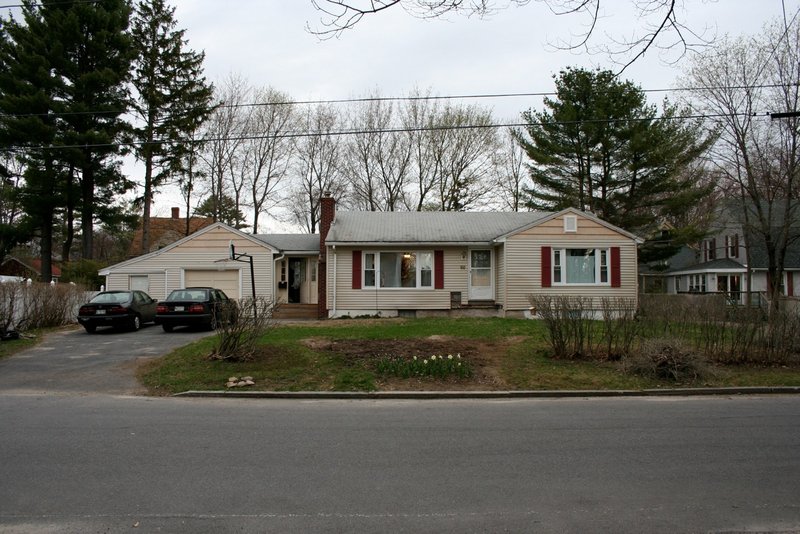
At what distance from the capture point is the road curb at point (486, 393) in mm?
9781

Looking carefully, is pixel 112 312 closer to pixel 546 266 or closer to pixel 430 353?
pixel 430 353

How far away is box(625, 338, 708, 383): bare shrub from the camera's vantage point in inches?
419

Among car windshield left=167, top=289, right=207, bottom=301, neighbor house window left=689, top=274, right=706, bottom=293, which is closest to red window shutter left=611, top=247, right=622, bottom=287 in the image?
car windshield left=167, top=289, right=207, bottom=301

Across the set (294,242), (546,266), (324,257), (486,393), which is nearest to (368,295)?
(324,257)

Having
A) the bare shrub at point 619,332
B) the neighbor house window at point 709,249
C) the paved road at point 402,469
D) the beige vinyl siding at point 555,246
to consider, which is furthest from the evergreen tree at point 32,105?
the neighbor house window at point 709,249

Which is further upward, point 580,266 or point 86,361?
point 580,266

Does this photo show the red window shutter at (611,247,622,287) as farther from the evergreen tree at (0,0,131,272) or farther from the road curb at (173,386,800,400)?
the evergreen tree at (0,0,131,272)

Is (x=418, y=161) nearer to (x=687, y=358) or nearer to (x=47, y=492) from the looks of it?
(x=687, y=358)

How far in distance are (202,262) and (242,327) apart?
43.1 ft

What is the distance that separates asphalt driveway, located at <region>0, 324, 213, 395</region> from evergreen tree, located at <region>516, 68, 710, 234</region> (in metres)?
21.6

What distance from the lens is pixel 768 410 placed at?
838 centimetres

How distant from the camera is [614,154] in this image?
29719 millimetres

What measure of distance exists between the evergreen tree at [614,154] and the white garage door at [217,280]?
57.7 ft

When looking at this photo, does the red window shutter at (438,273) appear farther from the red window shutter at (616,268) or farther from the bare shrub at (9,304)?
the bare shrub at (9,304)
